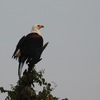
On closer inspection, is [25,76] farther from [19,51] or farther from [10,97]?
[19,51]

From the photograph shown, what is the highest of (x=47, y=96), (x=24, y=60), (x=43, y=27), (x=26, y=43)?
(x=43, y=27)

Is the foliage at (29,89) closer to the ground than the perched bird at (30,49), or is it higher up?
closer to the ground

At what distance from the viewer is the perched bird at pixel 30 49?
10.8 metres

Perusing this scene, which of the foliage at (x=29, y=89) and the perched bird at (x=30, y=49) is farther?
the perched bird at (x=30, y=49)

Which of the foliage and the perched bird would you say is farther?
the perched bird

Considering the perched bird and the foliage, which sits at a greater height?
the perched bird

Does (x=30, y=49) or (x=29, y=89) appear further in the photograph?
(x=30, y=49)

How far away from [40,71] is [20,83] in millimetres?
607

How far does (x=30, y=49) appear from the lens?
37.0 ft

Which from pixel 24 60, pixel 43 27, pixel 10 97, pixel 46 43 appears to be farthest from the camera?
pixel 43 27

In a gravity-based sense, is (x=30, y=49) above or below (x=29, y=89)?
above

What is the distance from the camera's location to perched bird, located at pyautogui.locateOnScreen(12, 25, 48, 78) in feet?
35.5

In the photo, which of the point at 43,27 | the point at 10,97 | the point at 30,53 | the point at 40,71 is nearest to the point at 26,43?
the point at 30,53

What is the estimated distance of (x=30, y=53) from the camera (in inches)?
439
